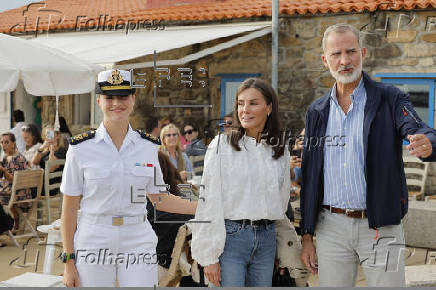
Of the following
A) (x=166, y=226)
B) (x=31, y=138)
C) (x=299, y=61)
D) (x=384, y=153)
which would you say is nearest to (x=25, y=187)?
(x=31, y=138)

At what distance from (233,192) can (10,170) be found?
16.7 feet

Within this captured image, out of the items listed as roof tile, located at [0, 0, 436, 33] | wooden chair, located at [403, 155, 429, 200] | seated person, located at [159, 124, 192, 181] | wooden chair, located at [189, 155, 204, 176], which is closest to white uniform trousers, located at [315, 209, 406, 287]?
seated person, located at [159, 124, 192, 181]

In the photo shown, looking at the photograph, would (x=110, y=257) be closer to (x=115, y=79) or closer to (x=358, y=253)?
→ (x=115, y=79)

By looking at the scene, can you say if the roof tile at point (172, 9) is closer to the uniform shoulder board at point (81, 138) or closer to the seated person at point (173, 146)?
the seated person at point (173, 146)

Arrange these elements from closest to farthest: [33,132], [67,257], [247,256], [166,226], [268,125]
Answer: [67,257] < [247,256] < [268,125] < [166,226] < [33,132]

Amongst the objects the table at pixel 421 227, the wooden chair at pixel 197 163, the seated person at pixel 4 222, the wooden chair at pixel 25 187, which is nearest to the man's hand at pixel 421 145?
the seated person at pixel 4 222

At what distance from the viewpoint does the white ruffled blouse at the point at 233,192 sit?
275 cm

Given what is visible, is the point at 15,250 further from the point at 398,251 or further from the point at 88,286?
the point at 398,251

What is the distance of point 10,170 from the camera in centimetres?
711

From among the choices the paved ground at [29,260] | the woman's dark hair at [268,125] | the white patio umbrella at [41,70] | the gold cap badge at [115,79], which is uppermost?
the white patio umbrella at [41,70]

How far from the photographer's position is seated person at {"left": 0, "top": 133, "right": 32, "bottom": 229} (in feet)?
23.0

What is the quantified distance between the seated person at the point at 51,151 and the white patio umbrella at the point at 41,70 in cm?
106

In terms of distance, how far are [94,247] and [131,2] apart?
14.4 metres

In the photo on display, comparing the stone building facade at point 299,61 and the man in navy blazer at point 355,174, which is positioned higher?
the stone building facade at point 299,61
